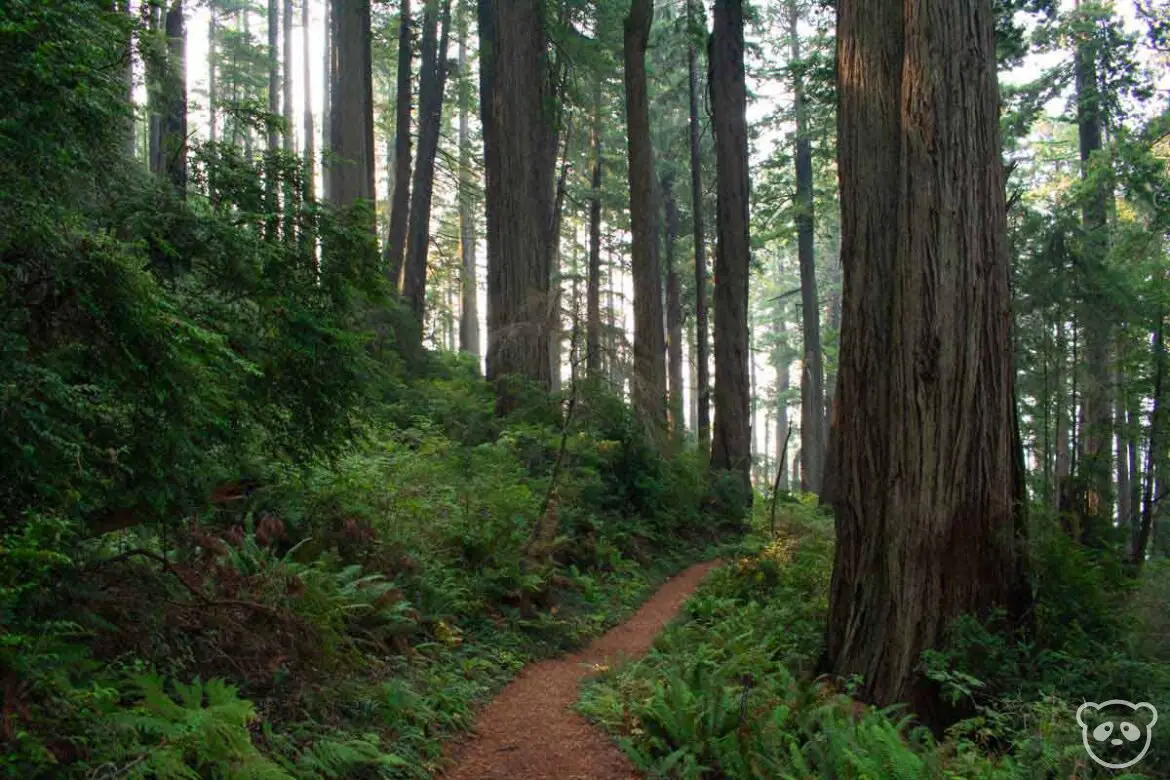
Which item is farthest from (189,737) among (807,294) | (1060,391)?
(807,294)

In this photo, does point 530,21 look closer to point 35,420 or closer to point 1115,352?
point 1115,352

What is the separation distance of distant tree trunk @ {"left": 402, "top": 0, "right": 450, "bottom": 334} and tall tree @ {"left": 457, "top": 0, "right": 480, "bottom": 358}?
7.98 feet

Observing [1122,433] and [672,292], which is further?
[672,292]

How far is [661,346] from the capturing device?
18328 mm

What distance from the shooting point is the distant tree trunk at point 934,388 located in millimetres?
5988

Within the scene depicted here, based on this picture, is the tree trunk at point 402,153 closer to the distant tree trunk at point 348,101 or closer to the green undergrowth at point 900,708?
the distant tree trunk at point 348,101

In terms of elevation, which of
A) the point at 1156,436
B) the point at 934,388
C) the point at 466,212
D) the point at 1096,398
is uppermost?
the point at 466,212

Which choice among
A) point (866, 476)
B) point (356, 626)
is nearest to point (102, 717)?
point (356, 626)

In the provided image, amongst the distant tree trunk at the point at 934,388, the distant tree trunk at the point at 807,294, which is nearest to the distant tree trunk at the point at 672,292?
the distant tree trunk at the point at 807,294

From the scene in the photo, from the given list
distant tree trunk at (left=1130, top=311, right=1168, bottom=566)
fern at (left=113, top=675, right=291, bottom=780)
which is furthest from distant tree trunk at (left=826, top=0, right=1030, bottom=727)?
distant tree trunk at (left=1130, top=311, right=1168, bottom=566)

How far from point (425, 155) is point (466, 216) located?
1543 cm

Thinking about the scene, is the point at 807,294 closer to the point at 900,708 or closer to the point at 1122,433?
the point at 1122,433

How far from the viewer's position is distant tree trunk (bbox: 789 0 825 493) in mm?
24281

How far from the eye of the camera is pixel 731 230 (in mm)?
16391
